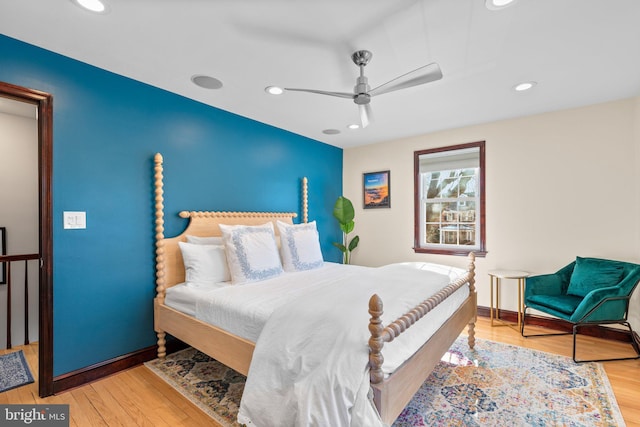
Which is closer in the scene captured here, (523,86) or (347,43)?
(347,43)

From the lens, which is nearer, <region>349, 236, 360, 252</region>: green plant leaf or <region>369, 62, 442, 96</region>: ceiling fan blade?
<region>369, 62, 442, 96</region>: ceiling fan blade

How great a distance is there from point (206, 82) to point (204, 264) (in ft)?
5.29

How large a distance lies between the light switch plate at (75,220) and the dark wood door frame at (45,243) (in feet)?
0.29

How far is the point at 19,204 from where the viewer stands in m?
3.39

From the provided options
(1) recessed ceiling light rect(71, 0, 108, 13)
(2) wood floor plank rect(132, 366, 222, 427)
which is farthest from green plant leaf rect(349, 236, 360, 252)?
(1) recessed ceiling light rect(71, 0, 108, 13)

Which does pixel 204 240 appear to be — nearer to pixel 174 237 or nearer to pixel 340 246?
A: pixel 174 237

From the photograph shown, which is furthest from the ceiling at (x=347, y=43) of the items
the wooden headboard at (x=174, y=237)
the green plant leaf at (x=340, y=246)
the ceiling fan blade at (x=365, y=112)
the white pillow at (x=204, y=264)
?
the green plant leaf at (x=340, y=246)

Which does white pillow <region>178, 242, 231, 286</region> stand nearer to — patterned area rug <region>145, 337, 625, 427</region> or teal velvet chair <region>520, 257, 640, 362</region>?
patterned area rug <region>145, 337, 625, 427</region>

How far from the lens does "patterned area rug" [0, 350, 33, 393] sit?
2.26m

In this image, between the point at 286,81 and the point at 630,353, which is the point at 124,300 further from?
the point at 630,353

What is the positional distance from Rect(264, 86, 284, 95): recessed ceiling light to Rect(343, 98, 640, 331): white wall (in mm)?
2339

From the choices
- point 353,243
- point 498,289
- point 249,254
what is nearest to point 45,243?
point 249,254

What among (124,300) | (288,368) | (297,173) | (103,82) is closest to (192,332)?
(124,300)

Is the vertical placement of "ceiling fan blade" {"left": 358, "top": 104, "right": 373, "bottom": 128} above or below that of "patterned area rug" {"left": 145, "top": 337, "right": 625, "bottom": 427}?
above
